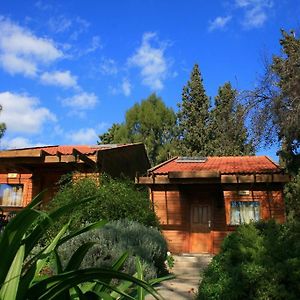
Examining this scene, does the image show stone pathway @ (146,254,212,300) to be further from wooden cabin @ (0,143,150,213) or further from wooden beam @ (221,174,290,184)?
wooden cabin @ (0,143,150,213)

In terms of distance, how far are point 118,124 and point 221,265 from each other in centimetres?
4282

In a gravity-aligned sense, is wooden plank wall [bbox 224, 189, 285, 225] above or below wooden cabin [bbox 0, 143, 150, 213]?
below

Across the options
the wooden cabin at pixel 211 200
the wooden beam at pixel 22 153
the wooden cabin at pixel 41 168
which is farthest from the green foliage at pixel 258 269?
the wooden beam at pixel 22 153

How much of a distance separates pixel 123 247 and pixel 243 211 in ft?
32.8

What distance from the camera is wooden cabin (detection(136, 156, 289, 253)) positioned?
19.2m

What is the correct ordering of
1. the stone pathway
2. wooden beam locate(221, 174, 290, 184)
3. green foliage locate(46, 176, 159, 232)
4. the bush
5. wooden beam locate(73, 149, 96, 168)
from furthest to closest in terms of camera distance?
wooden beam locate(221, 174, 290, 184), wooden beam locate(73, 149, 96, 168), green foliage locate(46, 176, 159, 232), the bush, the stone pathway

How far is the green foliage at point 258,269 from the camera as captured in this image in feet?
18.7

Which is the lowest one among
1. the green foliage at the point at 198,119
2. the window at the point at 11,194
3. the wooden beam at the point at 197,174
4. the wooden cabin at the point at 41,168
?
the window at the point at 11,194

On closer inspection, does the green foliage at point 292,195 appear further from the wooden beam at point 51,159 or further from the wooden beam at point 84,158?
the wooden beam at point 51,159

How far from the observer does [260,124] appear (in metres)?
15.3

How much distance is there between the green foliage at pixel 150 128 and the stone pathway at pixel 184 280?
26.9 meters

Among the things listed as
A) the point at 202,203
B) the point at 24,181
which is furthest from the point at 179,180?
the point at 24,181

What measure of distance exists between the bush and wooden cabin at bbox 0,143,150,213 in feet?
21.5

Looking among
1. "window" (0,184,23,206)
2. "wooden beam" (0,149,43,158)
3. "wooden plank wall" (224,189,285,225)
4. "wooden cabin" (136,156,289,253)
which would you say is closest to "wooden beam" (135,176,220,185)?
"wooden cabin" (136,156,289,253)
